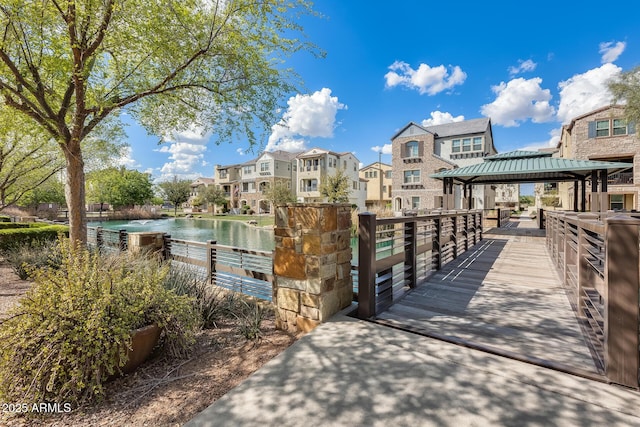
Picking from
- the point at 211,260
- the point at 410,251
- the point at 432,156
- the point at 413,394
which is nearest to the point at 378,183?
the point at 432,156

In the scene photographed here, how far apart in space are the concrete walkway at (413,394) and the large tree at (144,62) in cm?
529

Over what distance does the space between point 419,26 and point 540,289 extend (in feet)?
36.1

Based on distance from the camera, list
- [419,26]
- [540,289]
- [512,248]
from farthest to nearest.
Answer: [419,26] < [512,248] < [540,289]

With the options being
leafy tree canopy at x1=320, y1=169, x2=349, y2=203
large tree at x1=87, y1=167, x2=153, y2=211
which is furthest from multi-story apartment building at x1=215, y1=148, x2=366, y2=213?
large tree at x1=87, y1=167, x2=153, y2=211

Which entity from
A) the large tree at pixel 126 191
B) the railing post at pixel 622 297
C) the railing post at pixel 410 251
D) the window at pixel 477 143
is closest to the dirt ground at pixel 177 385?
the railing post at pixel 410 251

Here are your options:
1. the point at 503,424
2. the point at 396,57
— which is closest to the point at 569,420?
the point at 503,424

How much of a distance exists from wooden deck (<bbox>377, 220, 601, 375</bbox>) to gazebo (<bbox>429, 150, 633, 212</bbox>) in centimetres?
602

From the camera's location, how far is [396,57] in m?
14.0

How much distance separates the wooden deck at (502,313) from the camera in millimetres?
2527

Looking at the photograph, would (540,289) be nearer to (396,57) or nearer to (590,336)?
(590,336)

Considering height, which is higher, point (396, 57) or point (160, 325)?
point (396, 57)

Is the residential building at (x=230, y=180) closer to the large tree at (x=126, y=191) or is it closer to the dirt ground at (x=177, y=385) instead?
the large tree at (x=126, y=191)

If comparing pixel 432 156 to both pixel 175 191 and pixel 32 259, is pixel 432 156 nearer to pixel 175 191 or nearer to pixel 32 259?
A: pixel 32 259

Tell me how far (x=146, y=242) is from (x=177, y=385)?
520cm
